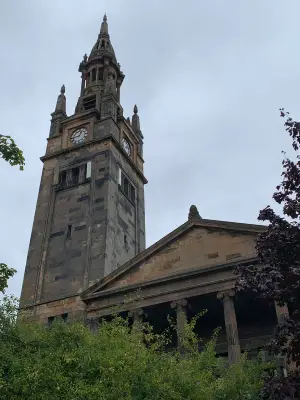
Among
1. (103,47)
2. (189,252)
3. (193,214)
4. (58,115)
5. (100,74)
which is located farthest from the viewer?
(103,47)

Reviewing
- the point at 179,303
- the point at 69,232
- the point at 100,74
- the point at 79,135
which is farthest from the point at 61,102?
the point at 179,303

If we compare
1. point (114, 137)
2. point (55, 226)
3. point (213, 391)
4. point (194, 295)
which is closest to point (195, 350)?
point (213, 391)

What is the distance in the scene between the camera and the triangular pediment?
2792 cm

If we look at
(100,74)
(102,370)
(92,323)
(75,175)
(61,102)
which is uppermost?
(100,74)

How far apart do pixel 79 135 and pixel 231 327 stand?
2360 cm

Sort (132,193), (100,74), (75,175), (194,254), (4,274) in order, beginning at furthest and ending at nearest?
(100,74), (132,193), (75,175), (194,254), (4,274)

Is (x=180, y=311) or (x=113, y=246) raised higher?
(x=113, y=246)

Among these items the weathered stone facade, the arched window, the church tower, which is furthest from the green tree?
the arched window

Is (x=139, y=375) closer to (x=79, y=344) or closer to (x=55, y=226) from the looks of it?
(x=79, y=344)

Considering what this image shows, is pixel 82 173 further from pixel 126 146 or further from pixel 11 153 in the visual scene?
pixel 11 153

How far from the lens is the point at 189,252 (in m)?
29.1

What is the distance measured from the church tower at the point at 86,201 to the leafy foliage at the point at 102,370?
15253 millimetres

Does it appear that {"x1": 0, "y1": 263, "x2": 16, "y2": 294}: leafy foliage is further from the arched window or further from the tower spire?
the arched window

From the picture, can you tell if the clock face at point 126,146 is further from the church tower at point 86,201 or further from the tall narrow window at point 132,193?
the tall narrow window at point 132,193
